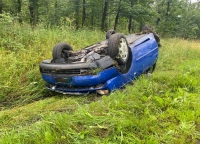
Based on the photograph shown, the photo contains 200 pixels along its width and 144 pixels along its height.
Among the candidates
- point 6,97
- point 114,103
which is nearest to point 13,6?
point 6,97

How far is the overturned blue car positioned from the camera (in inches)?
121

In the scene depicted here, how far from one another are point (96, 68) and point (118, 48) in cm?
64

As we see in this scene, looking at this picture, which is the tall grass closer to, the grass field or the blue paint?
the grass field

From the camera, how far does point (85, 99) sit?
3105 mm

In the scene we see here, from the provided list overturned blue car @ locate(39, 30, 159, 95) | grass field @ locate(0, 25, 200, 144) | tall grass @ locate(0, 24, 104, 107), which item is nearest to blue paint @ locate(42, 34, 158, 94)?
overturned blue car @ locate(39, 30, 159, 95)

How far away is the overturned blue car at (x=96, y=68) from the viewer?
307 centimetres

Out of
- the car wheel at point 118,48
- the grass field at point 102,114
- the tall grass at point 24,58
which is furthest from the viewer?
the tall grass at point 24,58

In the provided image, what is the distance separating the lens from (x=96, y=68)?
3.09m

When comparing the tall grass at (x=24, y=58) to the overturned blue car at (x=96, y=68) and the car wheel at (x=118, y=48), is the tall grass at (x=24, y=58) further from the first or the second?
the car wheel at (x=118, y=48)

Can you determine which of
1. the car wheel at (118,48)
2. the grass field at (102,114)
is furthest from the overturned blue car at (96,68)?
the grass field at (102,114)

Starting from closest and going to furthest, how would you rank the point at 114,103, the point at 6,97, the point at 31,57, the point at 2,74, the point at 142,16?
the point at 114,103 < the point at 6,97 < the point at 2,74 < the point at 31,57 < the point at 142,16

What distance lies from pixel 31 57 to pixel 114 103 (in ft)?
9.51

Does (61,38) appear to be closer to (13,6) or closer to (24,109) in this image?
(24,109)

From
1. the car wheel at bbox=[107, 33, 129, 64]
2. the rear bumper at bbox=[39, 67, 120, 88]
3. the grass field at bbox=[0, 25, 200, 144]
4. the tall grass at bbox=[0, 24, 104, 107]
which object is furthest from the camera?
the tall grass at bbox=[0, 24, 104, 107]
